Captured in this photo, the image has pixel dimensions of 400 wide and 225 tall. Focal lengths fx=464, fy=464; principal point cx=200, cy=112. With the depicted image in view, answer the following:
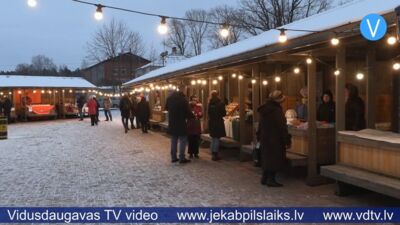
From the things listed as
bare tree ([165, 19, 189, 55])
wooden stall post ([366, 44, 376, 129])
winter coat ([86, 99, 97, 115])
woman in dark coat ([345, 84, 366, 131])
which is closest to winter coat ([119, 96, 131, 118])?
winter coat ([86, 99, 97, 115])

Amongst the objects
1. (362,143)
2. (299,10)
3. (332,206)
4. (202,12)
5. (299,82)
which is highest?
(202,12)

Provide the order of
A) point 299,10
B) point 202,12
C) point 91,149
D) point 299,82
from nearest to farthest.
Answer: point 299,82 → point 91,149 → point 299,10 → point 202,12

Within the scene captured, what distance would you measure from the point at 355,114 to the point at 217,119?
3.30m

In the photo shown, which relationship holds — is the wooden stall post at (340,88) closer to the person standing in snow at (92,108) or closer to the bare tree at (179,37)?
the person standing in snow at (92,108)

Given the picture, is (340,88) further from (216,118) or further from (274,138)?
(216,118)

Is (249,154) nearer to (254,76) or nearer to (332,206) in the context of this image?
(254,76)

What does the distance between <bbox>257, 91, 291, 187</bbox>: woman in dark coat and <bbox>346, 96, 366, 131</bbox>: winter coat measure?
144 cm

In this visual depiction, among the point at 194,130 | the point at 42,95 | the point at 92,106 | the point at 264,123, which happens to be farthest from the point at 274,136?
the point at 42,95

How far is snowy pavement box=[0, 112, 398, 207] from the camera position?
6.70 meters

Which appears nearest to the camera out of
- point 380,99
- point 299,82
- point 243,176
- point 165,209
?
point 165,209

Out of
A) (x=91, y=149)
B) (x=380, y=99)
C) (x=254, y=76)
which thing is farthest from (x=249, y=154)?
(x=91, y=149)

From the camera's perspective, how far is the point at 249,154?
33.9ft

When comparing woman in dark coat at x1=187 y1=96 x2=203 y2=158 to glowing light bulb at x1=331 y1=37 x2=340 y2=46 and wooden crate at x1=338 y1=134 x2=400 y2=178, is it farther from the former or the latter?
glowing light bulb at x1=331 y1=37 x2=340 y2=46

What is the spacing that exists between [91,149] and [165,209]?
766 cm
